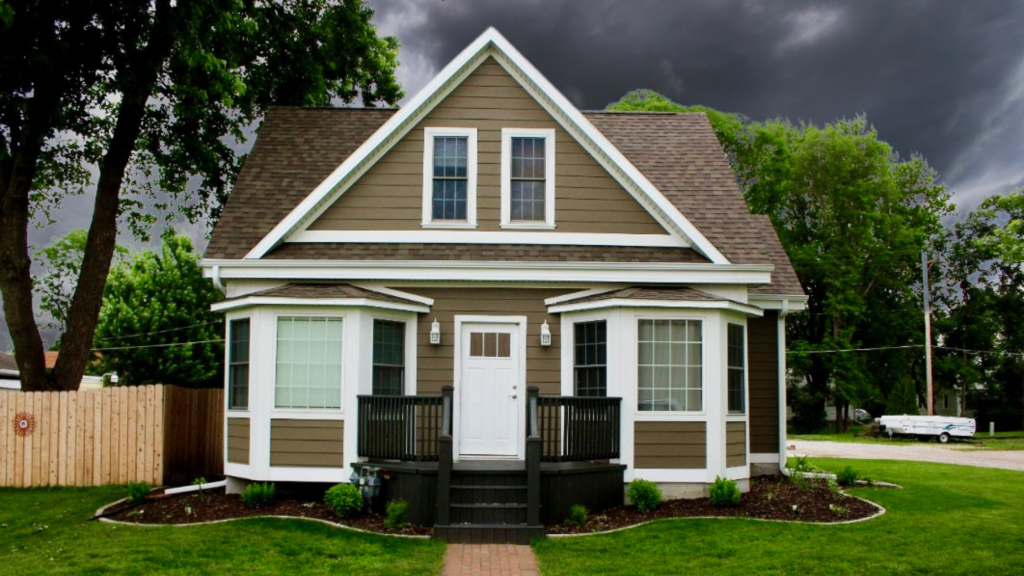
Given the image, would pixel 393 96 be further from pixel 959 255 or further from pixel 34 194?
pixel 959 255

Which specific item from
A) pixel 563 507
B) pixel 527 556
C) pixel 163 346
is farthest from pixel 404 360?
pixel 163 346

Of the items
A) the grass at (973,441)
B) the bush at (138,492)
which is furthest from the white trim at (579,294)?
the grass at (973,441)

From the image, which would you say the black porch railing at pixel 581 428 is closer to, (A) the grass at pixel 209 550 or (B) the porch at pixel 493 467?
(B) the porch at pixel 493 467

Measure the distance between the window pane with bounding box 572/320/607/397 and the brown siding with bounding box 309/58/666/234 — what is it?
165 cm

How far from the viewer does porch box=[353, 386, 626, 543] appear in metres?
11.1

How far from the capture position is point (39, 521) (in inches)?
479

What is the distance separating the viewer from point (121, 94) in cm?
1911

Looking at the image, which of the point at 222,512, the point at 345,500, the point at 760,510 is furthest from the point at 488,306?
the point at 760,510

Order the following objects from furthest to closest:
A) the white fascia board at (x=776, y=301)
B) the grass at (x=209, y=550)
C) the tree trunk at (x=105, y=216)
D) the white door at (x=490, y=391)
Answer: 1. the tree trunk at (x=105, y=216)
2. the white fascia board at (x=776, y=301)
3. the white door at (x=490, y=391)
4. the grass at (x=209, y=550)

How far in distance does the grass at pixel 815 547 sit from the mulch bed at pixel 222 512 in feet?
7.81

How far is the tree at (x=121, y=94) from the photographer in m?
17.2

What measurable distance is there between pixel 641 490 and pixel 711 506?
104 cm

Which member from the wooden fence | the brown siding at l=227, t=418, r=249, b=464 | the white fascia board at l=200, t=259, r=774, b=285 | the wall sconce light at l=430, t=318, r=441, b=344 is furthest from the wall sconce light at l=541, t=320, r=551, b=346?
the wooden fence

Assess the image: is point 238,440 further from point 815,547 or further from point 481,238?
point 815,547
